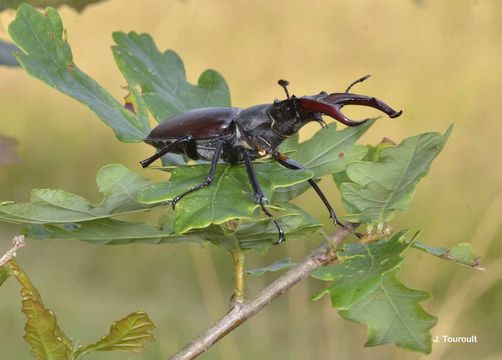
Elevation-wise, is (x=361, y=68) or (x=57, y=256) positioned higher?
(x=361, y=68)

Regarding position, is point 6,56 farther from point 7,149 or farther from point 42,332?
point 42,332

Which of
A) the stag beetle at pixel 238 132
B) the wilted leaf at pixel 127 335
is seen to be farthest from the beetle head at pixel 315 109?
the wilted leaf at pixel 127 335

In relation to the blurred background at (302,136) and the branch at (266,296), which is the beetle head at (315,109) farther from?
the blurred background at (302,136)

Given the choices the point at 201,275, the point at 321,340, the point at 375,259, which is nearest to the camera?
the point at 375,259

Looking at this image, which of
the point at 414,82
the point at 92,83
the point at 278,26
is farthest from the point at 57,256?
the point at 92,83

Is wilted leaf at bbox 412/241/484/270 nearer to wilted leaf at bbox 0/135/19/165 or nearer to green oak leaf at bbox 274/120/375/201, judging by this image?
green oak leaf at bbox 274/120/375/201

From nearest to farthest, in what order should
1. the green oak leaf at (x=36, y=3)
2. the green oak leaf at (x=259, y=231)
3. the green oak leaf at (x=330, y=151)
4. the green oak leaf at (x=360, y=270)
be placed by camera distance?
the green oak leaf at (x=360, y=270)
the green oak leaf at (x=259, y=231)
the green oak leaf at (x=330, y=151)
the green oak leaf at (x=36, y=3)

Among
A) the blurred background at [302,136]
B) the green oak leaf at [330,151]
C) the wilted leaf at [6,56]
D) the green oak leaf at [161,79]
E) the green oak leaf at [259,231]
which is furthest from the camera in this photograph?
the blurred background at [302,136]

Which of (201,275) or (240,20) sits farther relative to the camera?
(240,20)

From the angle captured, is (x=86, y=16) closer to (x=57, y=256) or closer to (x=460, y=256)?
(x=57, y=256)
